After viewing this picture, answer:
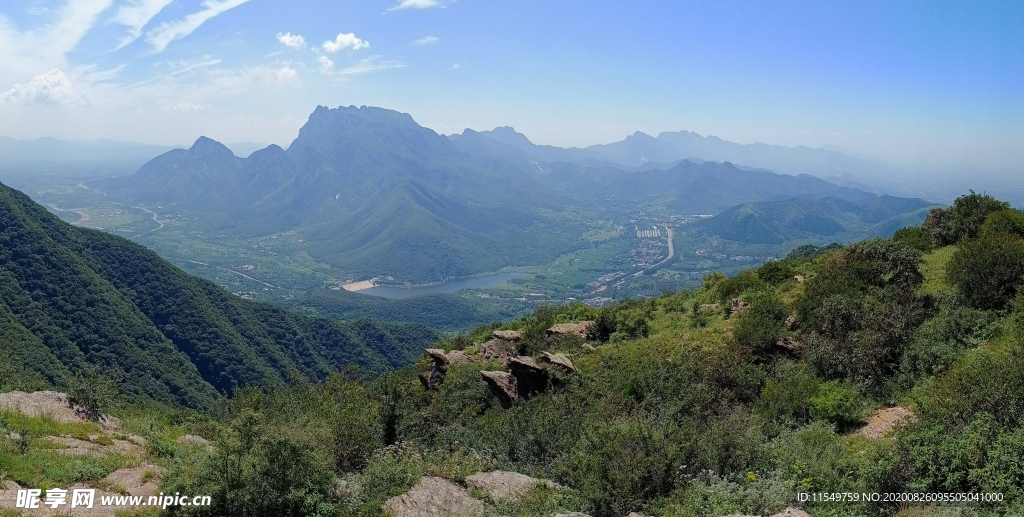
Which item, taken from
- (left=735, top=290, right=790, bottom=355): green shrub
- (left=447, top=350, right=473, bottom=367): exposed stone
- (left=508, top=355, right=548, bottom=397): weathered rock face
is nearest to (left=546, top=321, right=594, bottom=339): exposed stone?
(left=447, top=350, right=473, bottom=367): exposed stone

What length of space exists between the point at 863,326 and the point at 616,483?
9071mm

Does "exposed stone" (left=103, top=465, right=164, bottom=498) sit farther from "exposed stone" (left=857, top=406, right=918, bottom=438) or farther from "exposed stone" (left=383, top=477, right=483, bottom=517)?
"exposed stone" (left=857, top=406, right=918, bottom=438)

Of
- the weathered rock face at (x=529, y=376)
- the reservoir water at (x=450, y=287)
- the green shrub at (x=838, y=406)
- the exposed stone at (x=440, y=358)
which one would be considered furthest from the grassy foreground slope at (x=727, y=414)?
the reservoir water at (x=450, y=287)

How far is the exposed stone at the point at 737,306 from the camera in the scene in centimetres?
1821

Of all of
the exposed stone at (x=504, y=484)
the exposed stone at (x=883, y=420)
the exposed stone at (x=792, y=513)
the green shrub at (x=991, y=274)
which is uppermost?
the green shrub at (x=991, y=274)

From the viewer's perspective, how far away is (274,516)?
7.26m

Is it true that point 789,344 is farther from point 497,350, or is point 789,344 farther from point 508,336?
point 508,336

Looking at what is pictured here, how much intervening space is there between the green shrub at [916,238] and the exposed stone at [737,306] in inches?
266

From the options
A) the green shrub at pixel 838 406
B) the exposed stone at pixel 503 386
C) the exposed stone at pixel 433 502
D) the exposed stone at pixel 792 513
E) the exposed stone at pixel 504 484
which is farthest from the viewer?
the exposed stone at pixel 503 386

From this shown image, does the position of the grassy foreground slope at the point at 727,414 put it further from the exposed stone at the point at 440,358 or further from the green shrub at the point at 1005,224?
the exposed stone at the point at 440,358

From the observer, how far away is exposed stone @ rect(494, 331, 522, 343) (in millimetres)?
20842

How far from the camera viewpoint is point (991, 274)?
12695 mm

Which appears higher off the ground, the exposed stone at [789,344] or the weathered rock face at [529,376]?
the exposed stone at [789,344]

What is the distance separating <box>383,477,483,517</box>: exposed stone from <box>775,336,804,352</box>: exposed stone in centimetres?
1012
